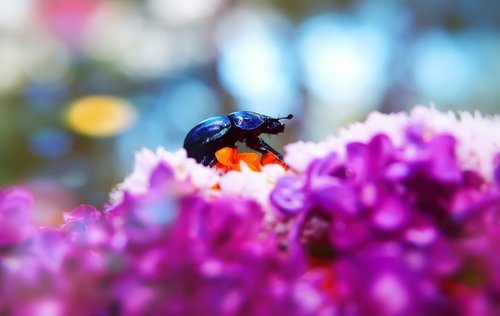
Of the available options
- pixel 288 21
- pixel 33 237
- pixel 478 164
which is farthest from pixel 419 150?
pixel 288 21

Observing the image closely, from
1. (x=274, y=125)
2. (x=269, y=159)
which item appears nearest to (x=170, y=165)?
(x=269, y=159)

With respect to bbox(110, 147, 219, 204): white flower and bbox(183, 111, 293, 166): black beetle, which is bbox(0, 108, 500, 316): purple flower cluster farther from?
bbox(183, 111, 293, 166): black beetle

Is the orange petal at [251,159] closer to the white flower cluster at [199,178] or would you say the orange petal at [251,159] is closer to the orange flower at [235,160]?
the orange flower at [235,160]

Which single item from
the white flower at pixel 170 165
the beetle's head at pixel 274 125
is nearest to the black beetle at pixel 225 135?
the beetle's head at pixel 274 125

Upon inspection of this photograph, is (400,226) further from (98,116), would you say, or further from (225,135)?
(98,116)

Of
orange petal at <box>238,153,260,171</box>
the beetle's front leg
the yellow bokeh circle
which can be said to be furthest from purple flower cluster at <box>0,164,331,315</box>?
the yellow bokeh circle
